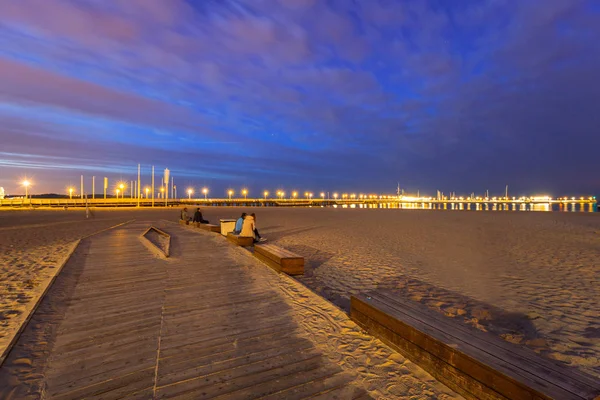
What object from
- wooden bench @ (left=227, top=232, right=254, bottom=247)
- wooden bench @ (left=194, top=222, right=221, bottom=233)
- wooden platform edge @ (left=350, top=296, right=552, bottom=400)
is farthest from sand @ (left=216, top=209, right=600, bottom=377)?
wooden bench @ (left=194, top=222, right=221, bottom=233)

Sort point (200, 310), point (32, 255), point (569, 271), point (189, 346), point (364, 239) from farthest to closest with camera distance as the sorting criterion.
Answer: point (364, 239) → point (32, 255) → point (569, 271) → point (200, 310) → point (189, 346)

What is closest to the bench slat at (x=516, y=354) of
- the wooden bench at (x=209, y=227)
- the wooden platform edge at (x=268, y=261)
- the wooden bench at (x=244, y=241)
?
the wooden platform edge at (x=268, y=261)

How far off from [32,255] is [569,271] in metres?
16.3

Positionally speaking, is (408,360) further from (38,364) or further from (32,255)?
(32,255)

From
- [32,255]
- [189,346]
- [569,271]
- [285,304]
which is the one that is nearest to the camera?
[189,346]

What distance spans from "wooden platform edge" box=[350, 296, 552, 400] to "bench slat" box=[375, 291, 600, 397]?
0.21m

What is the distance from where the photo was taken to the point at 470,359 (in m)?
2.68

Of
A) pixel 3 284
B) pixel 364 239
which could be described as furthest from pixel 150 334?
pixel 364 239

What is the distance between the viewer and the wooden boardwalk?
9.52 ft

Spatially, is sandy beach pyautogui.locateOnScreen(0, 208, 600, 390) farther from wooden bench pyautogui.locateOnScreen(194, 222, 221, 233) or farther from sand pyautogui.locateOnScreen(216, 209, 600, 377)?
wooden bench pyautogui.locateOnScreen(194, 222, 221, 233)

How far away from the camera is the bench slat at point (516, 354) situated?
7.44 feet

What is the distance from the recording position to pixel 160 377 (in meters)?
3.06

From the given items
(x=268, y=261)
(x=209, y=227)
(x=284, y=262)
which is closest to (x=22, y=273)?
(x=268, y=261)

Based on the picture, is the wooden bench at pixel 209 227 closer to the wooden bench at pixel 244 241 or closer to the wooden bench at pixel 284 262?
the wooden bench at pixel 244 241
